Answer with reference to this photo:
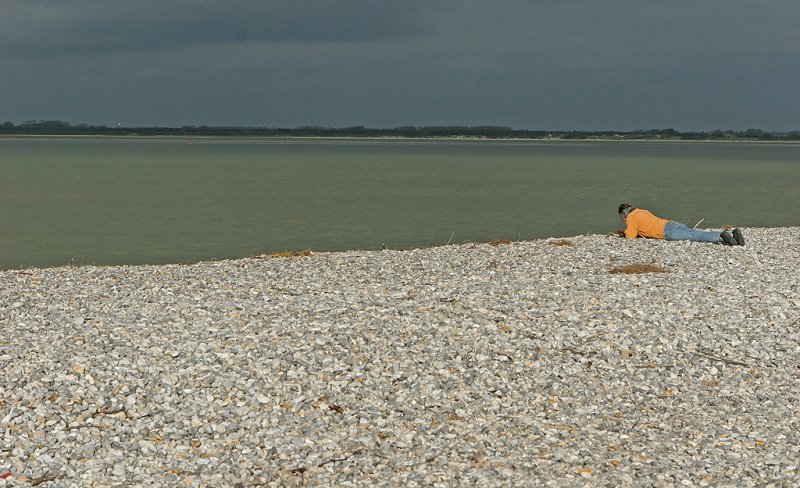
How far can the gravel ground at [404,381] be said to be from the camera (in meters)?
9.52

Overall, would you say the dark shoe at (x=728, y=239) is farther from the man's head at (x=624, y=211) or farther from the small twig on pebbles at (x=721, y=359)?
the small twig on pebbles at (x=721, y=359)

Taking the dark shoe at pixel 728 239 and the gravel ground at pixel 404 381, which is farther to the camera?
the dark shoe at pixel 728 239

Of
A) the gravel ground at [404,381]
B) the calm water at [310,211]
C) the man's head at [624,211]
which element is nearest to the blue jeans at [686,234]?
the man's head at [624,211]

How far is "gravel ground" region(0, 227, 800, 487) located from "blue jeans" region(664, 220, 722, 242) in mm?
4489

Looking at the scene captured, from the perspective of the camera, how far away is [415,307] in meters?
14.6

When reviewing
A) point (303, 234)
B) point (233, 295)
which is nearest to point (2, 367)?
point (233, 295)

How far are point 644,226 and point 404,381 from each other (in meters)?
12.8

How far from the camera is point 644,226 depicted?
74.4ft

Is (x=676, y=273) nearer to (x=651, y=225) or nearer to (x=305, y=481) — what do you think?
(x=651, y=225)

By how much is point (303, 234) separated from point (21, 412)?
70.3 feet

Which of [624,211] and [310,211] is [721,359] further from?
[310,211]

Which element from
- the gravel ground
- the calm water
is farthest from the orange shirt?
the calm water

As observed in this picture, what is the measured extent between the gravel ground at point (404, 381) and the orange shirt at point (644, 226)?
5189mm

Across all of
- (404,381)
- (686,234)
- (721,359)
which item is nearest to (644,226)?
(686,234)
